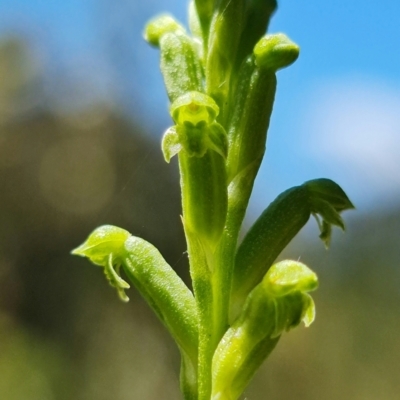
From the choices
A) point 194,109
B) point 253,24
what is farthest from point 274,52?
point 194,109

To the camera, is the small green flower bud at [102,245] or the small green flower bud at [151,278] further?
the small green flower bud at [102,245]

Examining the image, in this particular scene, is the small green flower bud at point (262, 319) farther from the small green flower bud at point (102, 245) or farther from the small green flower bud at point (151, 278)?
the small green flower bud at point (102, 245)

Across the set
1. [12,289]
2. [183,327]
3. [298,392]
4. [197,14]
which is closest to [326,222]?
[183,327]

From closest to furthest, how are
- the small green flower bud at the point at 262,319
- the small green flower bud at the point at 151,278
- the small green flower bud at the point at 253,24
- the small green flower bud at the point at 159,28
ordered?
1. the small green flower bud at the point at 262,319
2. the small green flower bud at the point at 151,278
3. the small green flower bud at the point at 253,24
4. the small green flower bud at the point at 159,28

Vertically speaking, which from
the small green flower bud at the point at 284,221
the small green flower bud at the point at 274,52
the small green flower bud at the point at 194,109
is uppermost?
the small green flower bud at the point at 274,52

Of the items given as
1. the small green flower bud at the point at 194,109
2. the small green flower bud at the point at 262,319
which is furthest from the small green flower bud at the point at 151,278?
the small green flower bud at the point at 194,109

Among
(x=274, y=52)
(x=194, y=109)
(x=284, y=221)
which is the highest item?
(x=274, y=52)

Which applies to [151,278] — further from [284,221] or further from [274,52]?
[274,52]

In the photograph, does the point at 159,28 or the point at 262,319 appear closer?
the point at 262,319

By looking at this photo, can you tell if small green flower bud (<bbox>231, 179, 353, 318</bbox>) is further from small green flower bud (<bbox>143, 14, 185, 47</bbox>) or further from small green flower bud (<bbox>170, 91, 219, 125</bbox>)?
small green flower bud (<bbox>143, 14, 185, 47</bbox>)
